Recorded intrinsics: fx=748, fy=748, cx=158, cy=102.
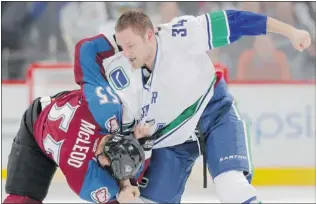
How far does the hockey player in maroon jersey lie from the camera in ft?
8.48

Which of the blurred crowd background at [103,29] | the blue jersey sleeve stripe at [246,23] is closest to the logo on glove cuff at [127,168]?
the blue jersey sleeve stripe at [246,23]

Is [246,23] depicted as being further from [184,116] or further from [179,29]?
[184,116]

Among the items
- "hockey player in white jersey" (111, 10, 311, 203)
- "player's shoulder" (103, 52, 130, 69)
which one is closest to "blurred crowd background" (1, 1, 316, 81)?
"hockey player in white jersey" (111, 10, 311, 203)

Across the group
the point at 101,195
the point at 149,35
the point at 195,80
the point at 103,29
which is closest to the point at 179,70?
the point at 195,80

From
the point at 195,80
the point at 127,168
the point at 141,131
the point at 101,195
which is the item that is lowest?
the point at 101,195

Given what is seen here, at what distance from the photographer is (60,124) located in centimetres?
272

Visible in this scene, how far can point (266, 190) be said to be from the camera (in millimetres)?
4316

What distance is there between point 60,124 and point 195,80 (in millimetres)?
521

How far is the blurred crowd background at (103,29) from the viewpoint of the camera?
5.06 meters

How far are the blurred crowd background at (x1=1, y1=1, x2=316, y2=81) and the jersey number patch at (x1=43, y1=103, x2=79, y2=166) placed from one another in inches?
90.9

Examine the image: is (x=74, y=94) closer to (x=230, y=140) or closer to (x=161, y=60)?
(x=161, y=60)

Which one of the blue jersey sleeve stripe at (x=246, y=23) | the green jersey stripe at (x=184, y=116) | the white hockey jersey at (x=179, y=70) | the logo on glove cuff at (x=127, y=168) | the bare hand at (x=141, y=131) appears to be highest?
the blue jersey sleeve stripe at (x=246, y=23)

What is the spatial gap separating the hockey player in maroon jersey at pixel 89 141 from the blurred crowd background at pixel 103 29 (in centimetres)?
Result: 230

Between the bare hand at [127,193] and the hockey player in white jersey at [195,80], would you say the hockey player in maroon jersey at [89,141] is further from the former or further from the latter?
the hockey player in white jersey at [195,80]
